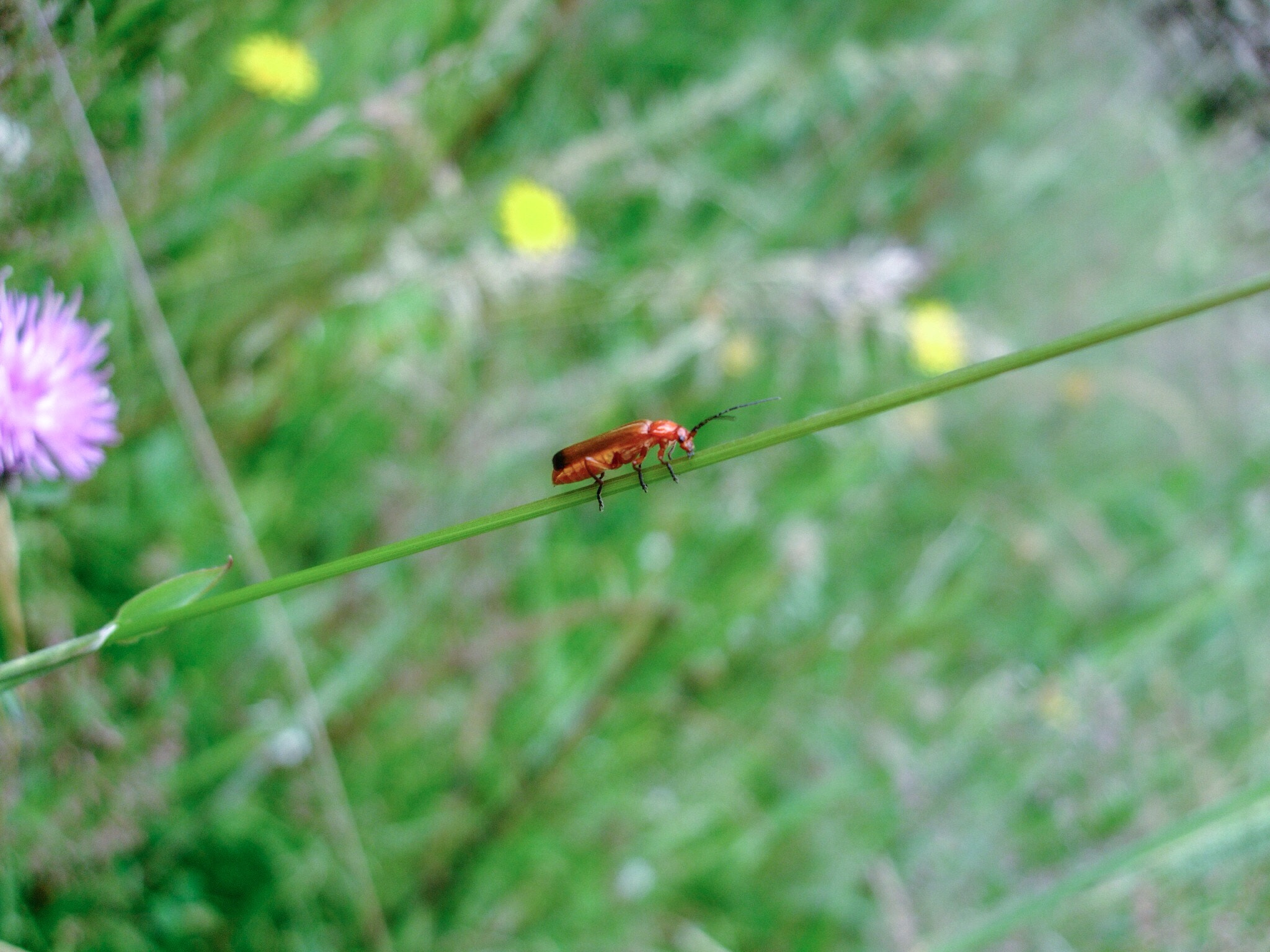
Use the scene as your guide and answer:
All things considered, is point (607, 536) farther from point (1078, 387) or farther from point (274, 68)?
point (1078, 387)

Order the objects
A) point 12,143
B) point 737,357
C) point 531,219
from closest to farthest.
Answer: point 12,143
point 531,219
point 737,357

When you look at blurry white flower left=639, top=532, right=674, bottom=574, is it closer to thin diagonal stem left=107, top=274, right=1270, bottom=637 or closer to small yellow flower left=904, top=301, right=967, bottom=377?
small yellow flower left=904, top=301, right=967, bottom=377

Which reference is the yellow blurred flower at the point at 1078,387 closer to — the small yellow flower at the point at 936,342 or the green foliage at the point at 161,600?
the small yellow flower at the point at 936,342

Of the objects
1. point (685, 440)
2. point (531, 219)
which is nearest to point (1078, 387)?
point (531, 219)

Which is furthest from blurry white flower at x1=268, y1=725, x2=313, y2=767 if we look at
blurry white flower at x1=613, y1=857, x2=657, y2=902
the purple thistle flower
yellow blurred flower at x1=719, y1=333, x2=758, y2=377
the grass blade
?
yellow blurred flower at x1=719, y1=333, x2=758, y2=377

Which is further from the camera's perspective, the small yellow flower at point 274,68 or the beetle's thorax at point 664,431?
the small yellow flower at point 274,68

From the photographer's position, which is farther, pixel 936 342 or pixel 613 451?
pixel 936 342

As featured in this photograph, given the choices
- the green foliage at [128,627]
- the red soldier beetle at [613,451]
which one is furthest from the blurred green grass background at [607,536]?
the red soldier beetle at [613,451]

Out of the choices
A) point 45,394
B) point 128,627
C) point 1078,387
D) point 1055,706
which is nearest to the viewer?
point 128,627
